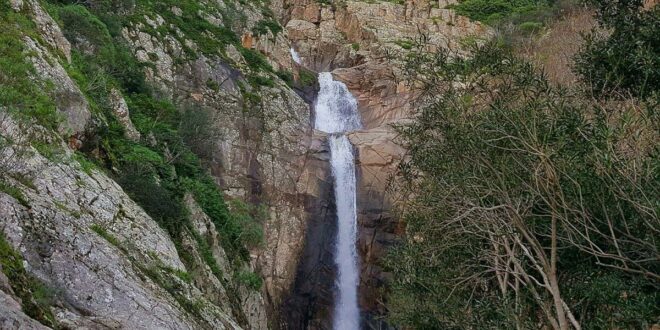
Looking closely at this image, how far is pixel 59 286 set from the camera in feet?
24.7

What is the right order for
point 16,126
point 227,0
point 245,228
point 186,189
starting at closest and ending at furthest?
point 16,126, point 186,189, point 245,228, point 227,0

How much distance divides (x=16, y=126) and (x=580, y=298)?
38.2 ft

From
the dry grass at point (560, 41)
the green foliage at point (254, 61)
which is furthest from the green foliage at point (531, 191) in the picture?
the green foliage at point (254, 61)

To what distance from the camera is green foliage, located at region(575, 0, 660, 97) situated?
337 inches

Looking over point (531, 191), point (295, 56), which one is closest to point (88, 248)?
point (531, 191)

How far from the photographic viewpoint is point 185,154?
22.0 m

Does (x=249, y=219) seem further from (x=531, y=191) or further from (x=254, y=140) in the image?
(x=531, y=191)

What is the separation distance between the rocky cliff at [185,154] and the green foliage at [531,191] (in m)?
2.20

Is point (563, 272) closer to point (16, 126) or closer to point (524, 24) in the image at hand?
point (16, 126)

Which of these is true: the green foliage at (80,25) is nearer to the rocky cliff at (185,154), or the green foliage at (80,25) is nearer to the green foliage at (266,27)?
the rocky cliff at (185,154)

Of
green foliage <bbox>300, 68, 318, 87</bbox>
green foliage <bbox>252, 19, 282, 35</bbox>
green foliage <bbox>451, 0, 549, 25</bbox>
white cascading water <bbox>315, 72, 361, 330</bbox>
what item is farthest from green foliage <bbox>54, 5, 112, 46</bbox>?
green foliage <bbox>451, 0, 549, 25</bbox>

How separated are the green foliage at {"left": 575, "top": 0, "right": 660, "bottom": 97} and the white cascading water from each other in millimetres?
19100

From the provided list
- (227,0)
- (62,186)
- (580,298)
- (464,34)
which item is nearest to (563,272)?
(580,298)

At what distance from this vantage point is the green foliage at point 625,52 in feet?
28.1
